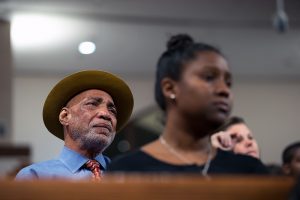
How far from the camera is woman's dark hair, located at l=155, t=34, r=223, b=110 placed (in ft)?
4.47

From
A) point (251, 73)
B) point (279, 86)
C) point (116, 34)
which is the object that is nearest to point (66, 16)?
point (116, 34)

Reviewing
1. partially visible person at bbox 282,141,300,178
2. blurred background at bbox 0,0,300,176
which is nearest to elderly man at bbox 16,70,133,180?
partially visible person at bbox 282,141,300,178

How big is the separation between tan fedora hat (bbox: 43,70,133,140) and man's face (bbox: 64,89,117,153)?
0.09 feet

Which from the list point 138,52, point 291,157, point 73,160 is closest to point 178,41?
point 73,160

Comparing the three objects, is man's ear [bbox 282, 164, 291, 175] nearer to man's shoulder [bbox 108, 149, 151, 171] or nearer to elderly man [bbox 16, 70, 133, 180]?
elderly man [bbox 16, 70, 133, 180]

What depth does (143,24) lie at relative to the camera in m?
5.62

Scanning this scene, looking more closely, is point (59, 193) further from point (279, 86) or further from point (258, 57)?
point (279, 86)

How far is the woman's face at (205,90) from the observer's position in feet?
4.19

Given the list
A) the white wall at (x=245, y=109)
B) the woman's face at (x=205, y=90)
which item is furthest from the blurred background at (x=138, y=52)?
the woman's face at (x=205, y=90)

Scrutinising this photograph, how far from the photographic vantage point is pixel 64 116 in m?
1.94

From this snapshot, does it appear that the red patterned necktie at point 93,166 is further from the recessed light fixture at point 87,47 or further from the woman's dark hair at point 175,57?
the recessed light fixture at point 87,47

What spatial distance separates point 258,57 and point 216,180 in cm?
608

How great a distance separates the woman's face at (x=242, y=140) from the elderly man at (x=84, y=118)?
0.41m

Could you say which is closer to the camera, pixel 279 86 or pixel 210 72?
pixel 210 72
